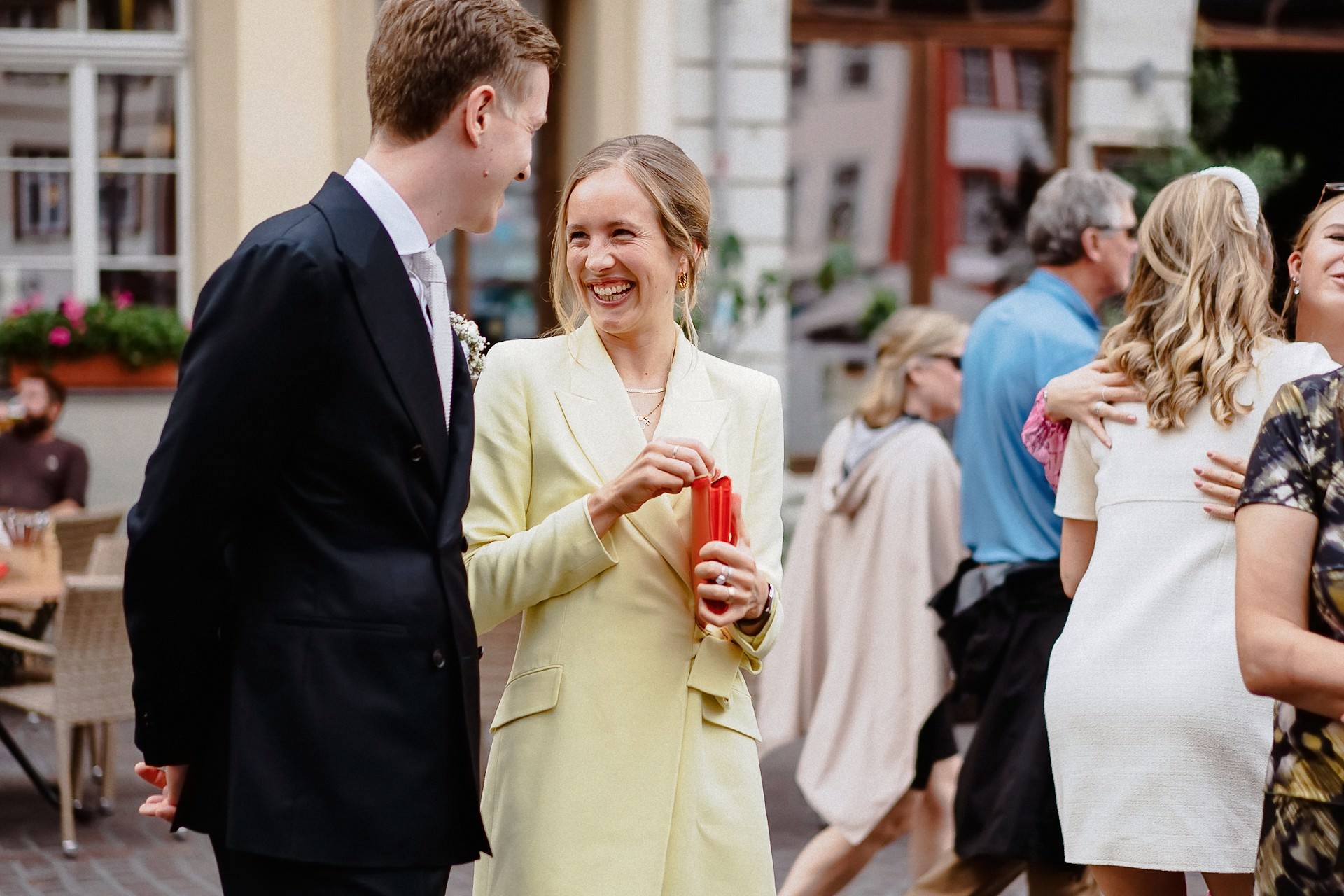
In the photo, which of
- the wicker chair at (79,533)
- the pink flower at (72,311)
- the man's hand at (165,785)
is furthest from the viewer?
the pink flower at (72,311)

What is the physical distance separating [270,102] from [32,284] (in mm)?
2044

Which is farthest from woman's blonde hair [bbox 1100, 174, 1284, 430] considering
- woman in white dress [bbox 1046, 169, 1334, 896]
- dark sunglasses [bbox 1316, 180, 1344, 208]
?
dark sunglasses [bbox 1316, 180, 1344, 208]

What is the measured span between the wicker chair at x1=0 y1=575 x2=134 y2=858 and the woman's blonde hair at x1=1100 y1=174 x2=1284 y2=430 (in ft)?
14.0

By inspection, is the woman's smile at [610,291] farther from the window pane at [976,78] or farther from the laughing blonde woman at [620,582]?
the window pane at [976,78]

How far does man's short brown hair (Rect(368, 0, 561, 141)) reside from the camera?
2.23 meters

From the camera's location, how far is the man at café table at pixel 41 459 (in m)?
8.95

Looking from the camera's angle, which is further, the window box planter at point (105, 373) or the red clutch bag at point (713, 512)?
the window box planter at point (105, 373)

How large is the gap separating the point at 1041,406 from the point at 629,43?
27.4 feet

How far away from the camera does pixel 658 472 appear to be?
2.51m

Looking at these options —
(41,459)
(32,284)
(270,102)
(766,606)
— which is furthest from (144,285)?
(766,606)

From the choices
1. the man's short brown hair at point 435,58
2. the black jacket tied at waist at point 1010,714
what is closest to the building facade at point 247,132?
the black jacket tied at waist at point 1010,714

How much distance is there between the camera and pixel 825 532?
18.8 ft

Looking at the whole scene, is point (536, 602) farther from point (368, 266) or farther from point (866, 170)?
point (866, 170)

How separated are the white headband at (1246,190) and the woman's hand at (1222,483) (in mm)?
493
